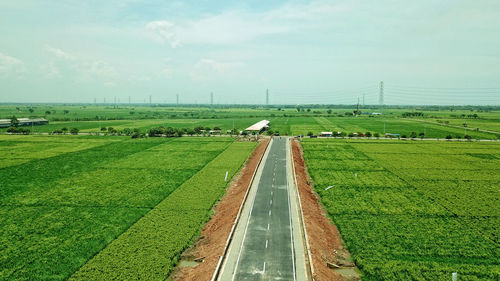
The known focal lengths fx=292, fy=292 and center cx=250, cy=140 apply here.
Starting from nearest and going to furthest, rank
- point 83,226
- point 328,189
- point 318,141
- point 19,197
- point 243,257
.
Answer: point 243,257 → point 83,226 → point 19,197 → point 328,189 → point 318,141

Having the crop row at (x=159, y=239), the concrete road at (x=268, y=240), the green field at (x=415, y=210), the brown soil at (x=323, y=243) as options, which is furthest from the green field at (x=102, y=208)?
the green field at (x=415, y=210)

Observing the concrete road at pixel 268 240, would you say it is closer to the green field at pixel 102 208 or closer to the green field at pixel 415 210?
the green field at pixel 102 208

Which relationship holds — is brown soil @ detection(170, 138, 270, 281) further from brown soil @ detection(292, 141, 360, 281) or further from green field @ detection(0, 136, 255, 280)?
brown soil @ detection(292, 141, 360, 281)

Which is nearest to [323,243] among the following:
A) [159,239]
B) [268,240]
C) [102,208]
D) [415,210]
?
[268,240]

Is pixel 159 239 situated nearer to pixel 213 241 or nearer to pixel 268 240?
pixel 213 241

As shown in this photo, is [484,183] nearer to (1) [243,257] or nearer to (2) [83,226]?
(1) [243,257]

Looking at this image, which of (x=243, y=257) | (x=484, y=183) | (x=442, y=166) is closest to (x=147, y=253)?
(x=243, y=257)
